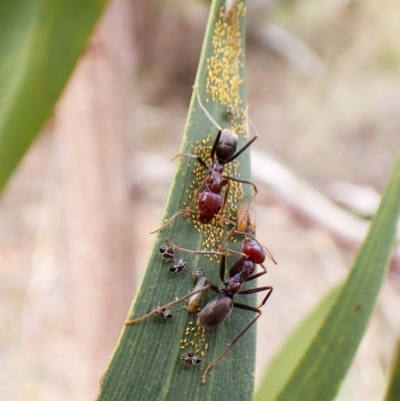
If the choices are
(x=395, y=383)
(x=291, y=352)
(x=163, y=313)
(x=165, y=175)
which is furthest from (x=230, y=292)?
(x=165, y=175)

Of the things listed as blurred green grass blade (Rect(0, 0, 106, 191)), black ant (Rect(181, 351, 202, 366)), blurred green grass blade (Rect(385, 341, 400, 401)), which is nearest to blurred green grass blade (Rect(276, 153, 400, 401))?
blurred green grass blade (Rect(385, 341, 400, 401))

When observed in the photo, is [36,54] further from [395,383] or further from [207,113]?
[395,383]

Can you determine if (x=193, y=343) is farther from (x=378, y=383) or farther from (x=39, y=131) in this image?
(x=378, y=383)

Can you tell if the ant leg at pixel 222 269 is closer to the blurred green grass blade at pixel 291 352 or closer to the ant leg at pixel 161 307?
the ant leg at pixel 161 307

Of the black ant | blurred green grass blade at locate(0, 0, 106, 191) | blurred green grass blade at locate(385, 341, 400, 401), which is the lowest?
the black ant

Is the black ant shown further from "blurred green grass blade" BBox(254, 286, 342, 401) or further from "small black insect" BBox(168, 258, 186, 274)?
"blurred green grass blade" BBox(254, 286, 342, 401)

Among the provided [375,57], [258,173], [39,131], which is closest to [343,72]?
[375,57]
